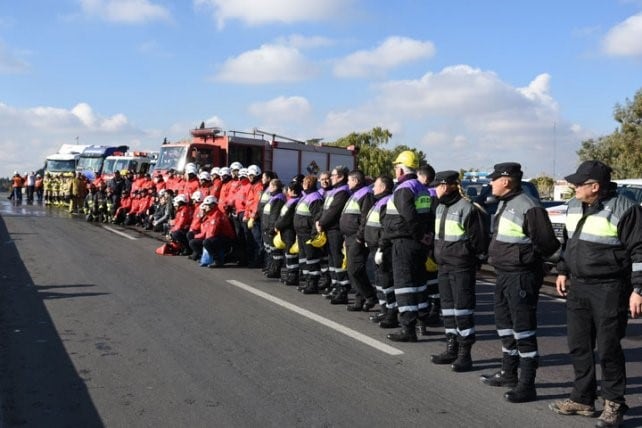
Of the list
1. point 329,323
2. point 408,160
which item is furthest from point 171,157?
point 408,160

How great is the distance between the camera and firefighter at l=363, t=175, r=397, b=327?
820 centimetres

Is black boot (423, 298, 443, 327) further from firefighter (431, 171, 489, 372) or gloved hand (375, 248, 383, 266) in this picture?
firefighter (431, 171, 489, 372)

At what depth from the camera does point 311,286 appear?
1048 cm

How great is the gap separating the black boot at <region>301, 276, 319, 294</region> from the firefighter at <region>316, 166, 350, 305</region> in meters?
0.68

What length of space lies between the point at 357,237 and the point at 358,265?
402 millimetres

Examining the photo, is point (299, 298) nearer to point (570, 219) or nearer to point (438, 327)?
point (438, 327)

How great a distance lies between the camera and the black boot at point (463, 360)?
20.9 feet

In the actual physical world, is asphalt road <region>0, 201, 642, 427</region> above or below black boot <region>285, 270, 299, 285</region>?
below

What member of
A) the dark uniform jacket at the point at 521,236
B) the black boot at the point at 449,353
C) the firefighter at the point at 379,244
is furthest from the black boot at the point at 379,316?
the dark uniform jacket at the point at 521,236

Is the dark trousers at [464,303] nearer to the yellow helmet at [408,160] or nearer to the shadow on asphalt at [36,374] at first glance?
the yellow helmet at [408,160]

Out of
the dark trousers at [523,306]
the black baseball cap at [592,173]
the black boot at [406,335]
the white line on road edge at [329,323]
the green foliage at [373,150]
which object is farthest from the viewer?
the green foliage at [373,150]

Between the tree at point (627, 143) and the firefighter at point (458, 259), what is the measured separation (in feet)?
105

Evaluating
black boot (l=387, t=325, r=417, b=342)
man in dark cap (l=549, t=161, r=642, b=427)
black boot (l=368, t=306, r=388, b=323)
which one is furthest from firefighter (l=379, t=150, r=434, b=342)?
man in dark cap (l=549, t=161, r=642, b=427)

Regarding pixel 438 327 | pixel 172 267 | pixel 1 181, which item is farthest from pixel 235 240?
pixel 1 181
